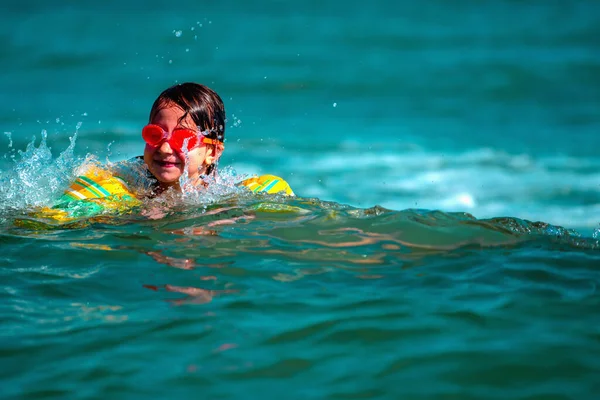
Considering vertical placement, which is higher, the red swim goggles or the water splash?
the red swim goggles

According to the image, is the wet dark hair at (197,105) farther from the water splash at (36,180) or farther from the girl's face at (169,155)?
the water splash at (36,180)

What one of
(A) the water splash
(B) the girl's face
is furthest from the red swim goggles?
(A) the water splash

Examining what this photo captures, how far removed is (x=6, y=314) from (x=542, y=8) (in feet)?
40.9

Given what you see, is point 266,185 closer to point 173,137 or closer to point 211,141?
point 211,141

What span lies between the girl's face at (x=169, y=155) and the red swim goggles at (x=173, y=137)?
29 millimetres

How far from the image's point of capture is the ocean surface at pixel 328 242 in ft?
10.5

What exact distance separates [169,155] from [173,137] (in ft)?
0.45

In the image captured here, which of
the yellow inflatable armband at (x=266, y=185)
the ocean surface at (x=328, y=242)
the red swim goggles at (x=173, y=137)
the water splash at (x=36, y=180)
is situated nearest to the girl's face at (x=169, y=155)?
the red swim goggles at (x=173, y=137)

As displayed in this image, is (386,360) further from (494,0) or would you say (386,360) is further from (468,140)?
(494,0)

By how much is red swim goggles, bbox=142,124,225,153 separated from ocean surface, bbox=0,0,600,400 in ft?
1.31

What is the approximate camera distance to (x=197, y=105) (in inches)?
227

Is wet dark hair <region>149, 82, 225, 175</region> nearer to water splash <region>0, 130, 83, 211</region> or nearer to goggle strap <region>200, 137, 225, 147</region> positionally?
goggle strap <region>200, 137, 225, 147</region>

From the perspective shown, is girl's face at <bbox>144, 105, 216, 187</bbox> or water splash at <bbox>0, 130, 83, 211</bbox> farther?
water splash at <bbox>0, 130, 83, 211</bbox>

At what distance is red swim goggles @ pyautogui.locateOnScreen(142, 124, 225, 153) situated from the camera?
18.1 feet
